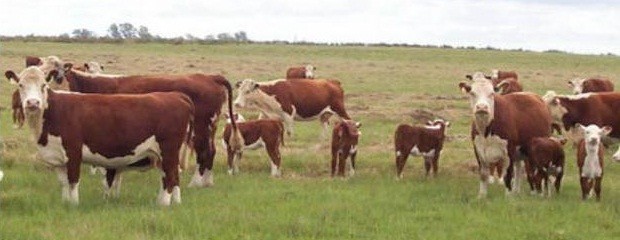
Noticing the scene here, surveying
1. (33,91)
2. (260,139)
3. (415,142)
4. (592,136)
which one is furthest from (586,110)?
(33,91)

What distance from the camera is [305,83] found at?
66.8 feet

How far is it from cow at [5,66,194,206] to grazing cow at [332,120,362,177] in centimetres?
353

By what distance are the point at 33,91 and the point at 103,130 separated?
3.22 ft

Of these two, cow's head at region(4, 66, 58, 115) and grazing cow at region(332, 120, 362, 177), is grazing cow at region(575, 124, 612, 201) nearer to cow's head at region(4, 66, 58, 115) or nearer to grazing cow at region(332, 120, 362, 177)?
grazing cow at region(332, 120, 362, 177)

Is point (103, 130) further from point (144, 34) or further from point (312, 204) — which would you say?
point (144, 34)

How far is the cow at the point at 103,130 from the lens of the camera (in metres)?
10.5

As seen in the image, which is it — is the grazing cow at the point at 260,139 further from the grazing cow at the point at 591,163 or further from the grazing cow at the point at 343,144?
the grazing cow at the point at 591,163

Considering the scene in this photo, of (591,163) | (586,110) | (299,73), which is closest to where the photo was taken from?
(591,163)

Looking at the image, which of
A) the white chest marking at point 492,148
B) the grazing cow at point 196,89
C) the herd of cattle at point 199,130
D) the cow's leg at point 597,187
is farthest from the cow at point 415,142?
the cow's leg at point 597,187

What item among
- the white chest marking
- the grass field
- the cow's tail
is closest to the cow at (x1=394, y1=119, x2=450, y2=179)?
the grass field

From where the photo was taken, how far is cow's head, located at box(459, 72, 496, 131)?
40.0 feet

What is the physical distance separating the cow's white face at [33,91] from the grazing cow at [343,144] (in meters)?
5.37

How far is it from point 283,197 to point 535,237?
3.57 m

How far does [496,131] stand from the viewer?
12.5m
